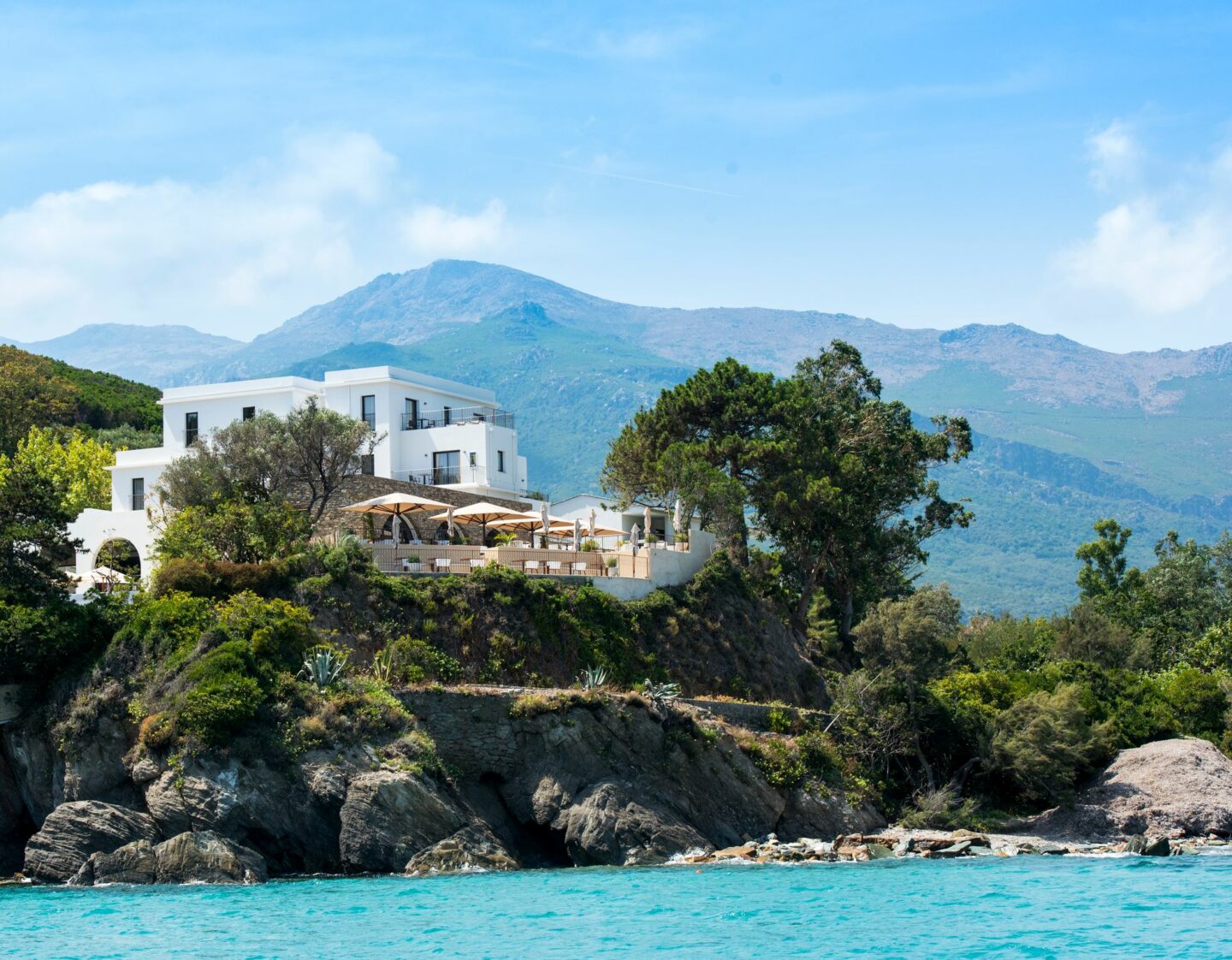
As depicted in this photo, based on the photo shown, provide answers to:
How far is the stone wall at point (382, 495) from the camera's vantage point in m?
57.3

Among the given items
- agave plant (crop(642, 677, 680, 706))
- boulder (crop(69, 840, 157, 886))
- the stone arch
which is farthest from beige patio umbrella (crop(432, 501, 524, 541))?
boulder (crop(69, 840, 157, 886))

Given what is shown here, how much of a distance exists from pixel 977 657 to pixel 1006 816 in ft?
89.8

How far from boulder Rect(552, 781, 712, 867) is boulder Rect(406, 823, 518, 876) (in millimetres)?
1990

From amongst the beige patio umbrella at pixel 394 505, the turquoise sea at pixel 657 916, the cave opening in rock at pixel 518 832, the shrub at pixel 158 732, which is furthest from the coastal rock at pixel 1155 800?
the shrub at pixel 158 732

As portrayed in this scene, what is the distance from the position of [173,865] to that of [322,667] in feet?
23.3

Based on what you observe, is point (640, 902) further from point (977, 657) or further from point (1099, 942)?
point (977, 657)

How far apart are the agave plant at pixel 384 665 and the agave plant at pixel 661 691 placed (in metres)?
7.85

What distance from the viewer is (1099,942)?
1184 inches

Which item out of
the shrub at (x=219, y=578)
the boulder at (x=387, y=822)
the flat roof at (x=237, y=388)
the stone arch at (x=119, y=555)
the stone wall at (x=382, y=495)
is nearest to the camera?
the boulder at (x=387, y=822)

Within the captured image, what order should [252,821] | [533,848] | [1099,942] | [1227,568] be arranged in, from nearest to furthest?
[1099,942]
[252,821]
[533,848]
[1227,568]

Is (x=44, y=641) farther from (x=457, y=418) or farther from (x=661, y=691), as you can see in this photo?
(x=457, y=418)

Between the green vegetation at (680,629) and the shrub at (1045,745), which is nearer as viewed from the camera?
the green vegetation at (680,629)

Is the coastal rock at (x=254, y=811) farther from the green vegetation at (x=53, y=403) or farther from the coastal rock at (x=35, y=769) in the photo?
the green vegetation at (x=53, y=403)

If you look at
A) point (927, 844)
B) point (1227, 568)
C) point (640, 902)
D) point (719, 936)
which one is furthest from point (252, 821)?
point (1227, 568)
